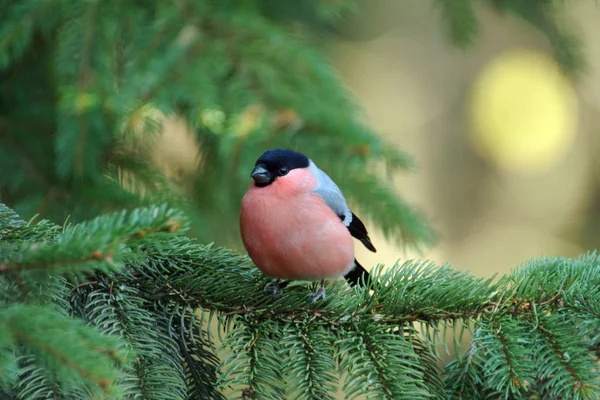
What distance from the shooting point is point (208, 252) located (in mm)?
2236

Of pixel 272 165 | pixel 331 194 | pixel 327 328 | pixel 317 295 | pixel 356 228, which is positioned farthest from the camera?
pixel 356 228

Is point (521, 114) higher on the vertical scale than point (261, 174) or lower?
higher

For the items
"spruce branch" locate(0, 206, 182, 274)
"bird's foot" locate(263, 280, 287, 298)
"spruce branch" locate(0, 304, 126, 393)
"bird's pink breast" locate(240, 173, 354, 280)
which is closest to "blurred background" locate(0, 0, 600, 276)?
"bird's pink breast" locate(240, 173, 354, 280)

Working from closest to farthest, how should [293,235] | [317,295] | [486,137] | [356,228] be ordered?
[317,295] < [293,235] < [356,228] < [486,137]

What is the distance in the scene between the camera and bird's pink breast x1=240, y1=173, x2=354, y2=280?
2459mm

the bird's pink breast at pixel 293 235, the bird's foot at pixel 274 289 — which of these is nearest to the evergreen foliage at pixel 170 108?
the bird's pink breast at pixel 293 235

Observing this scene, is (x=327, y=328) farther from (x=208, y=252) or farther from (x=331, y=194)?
(x=331, y=194)

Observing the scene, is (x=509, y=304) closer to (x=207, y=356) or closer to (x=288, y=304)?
(x=288, y=304)

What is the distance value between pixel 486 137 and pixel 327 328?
6551 mm

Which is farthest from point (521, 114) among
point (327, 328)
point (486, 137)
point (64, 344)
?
point (64, 344)

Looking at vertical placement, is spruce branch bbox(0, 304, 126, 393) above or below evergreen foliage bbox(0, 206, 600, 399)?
below

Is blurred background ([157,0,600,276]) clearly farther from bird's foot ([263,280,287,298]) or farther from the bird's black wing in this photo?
bird's foot ([263,280,287,298])

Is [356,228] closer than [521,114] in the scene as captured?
Yes

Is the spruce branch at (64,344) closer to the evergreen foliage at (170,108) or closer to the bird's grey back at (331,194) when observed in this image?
the evergreen foliage at (170,108)
